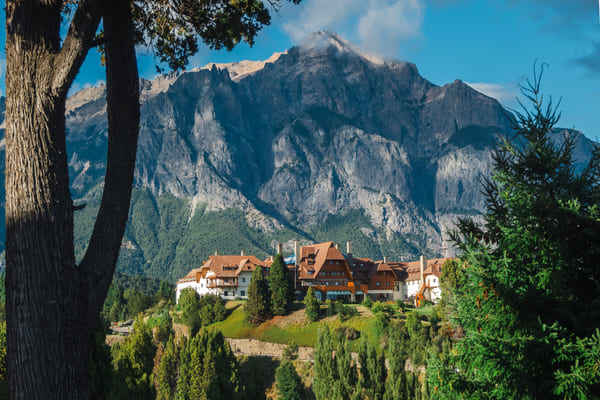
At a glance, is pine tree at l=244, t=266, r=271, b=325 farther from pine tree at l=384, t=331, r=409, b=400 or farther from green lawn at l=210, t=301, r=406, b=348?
pine tree at l=384, t=331, r=409, b=400

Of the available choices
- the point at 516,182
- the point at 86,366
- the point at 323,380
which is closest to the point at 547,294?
the point at 516,182

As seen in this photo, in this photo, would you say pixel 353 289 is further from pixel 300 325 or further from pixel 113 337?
pixel 113 337

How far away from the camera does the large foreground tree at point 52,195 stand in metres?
5.24

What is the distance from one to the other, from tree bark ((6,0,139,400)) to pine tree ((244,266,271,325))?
58973 mm

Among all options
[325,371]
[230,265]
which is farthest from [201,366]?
[230,265]

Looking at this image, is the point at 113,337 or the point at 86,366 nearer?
the point at 86,366

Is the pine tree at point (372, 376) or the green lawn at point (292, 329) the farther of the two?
the green lawn at point (292, 329)

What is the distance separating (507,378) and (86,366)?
17.6 ft

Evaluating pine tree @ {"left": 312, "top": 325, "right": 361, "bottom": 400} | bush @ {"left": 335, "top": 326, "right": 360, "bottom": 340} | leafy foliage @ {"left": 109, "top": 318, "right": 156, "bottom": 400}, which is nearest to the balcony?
bush @ {"left": 335, "top": 326, "right": 360, "bottom": 340}

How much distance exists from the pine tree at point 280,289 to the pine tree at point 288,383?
509 inches

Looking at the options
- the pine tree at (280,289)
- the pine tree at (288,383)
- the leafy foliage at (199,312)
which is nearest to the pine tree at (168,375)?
the pine tree at (288,383)

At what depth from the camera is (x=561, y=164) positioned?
318 inches

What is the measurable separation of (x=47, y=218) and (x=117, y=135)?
1.57m

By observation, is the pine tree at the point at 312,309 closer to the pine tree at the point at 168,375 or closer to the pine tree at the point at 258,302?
the pine tree at the point at 258,302
